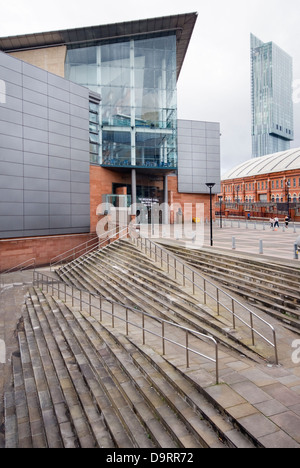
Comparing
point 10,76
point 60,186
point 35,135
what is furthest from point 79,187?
point 10,76

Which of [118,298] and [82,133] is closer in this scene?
[118,298]

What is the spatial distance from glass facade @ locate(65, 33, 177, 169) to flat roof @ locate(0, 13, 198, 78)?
2.71ft

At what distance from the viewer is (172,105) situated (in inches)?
1398

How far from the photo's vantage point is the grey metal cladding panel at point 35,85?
26.5m

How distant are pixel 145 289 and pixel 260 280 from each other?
501cm

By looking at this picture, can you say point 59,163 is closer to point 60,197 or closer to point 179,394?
point 60,197

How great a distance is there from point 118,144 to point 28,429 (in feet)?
104

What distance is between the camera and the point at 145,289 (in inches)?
538

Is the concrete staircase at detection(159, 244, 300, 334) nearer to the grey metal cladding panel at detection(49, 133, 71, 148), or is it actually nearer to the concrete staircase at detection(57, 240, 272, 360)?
the concrete staircase at detection(57, 240, 272, 360)

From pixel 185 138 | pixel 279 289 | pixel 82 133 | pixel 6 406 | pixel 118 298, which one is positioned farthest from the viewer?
pixel 185 138

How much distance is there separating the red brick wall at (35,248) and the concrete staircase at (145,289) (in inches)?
211
